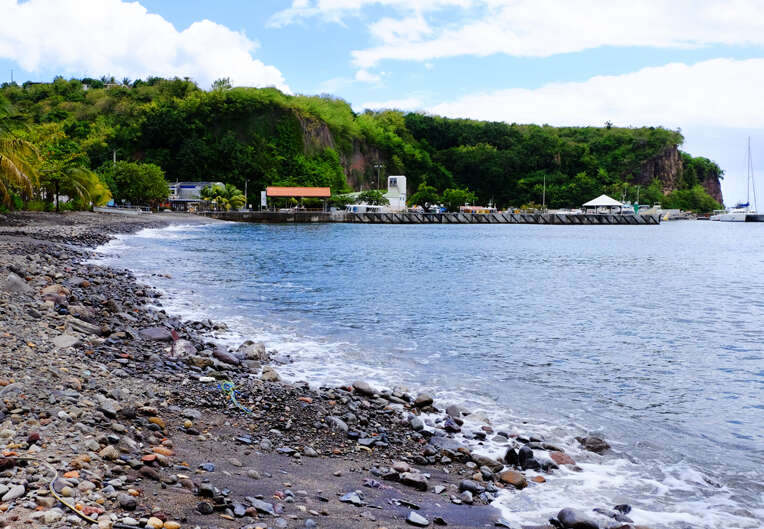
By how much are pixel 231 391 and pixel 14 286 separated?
6822 millimetres

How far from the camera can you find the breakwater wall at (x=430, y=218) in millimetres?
104688

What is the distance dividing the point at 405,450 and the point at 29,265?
47.0ft

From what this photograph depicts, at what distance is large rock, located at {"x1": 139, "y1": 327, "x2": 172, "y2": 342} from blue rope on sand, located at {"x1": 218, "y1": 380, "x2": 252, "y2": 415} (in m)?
2.74

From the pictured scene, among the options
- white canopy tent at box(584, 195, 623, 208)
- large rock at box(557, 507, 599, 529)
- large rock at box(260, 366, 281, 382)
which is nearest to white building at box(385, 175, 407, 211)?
white canopy tent at box(584, 195, 623, 208)

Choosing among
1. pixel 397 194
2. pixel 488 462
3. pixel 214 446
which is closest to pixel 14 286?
pixel 214 446

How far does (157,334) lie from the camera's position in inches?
429

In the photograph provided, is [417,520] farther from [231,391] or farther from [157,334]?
[157,334]

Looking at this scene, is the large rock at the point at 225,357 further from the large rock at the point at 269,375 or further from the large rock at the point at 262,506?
the large rock at the point at 262,506

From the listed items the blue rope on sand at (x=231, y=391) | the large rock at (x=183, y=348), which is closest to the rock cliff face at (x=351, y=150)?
the large rock at (x=183, y=348)

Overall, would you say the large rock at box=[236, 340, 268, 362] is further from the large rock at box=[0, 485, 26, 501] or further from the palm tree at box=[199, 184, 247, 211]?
the palm tree at box=[199, 184, 247, 211]

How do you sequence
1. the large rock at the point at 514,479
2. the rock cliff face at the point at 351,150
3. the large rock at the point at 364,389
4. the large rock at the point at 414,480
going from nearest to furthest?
the large rock at the point at 414,480 < the large rock at the point at 514,479 < the large rock at the point at 364,389 < the rock cliff face at the point at 351,150

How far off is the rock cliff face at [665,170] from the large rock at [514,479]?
18547cm

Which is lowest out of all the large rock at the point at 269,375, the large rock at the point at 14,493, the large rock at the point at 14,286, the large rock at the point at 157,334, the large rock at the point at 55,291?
the large rock at the point at 269,375

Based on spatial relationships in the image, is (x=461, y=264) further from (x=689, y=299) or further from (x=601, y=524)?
(x=601, y=524)
